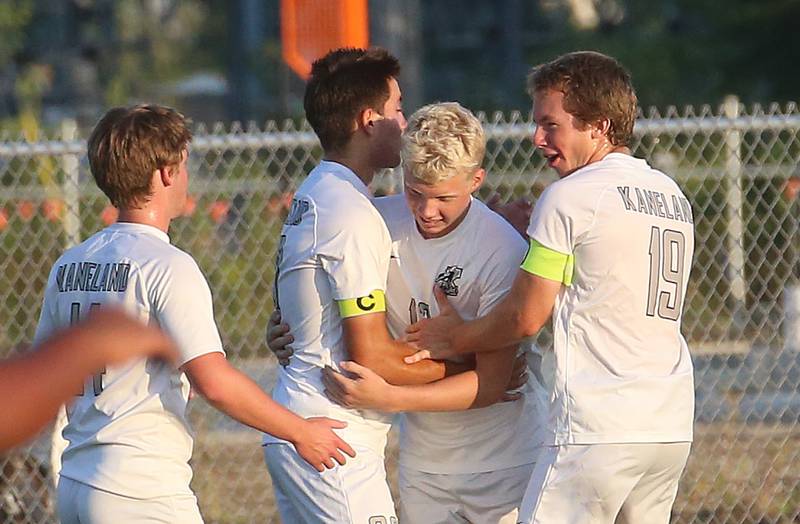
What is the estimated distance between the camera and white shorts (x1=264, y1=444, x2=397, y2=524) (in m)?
4.37

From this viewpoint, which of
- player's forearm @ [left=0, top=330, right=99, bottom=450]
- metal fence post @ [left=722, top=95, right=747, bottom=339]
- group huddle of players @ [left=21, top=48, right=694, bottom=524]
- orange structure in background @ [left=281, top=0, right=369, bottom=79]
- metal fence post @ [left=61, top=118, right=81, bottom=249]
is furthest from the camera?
orange structure in background @ [left=281, top=0, right=369, bottom=79]

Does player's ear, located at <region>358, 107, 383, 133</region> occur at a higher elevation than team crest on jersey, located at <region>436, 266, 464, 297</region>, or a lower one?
higher

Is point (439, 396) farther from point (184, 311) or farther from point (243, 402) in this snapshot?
point (184, 311)

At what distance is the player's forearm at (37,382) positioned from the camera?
248 cm

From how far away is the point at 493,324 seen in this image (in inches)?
172

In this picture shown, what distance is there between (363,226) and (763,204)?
5.84 metres

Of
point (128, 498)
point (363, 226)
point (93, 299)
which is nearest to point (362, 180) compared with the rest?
point (363, 226)

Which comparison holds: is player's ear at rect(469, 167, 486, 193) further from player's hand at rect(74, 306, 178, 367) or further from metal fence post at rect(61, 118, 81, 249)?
metal fence post at rect(61, 118, 81, 249)

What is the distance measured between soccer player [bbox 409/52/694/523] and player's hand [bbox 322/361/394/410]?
0.17 meters

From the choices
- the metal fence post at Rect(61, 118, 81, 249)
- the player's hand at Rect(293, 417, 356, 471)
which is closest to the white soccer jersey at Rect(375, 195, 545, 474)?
the player's hand at Rect(293, 417, 356, 471)

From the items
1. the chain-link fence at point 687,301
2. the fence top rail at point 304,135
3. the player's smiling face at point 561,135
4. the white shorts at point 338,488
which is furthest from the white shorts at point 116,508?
the chain-link fence at point 687,301

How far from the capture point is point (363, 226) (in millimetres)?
4387

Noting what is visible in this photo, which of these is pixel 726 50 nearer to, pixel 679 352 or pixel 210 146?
pixel 210 146

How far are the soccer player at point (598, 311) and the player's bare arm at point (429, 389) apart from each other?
0.10 metres
